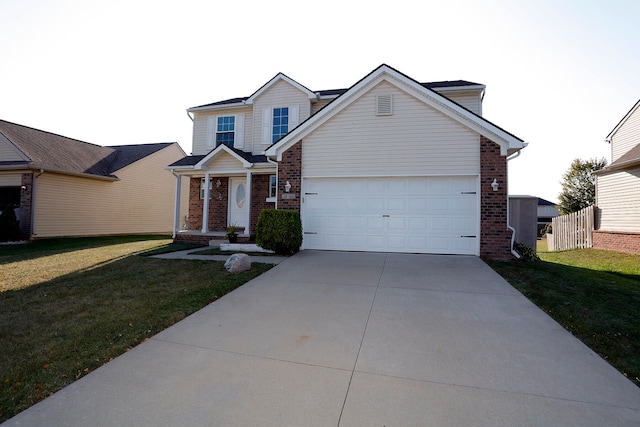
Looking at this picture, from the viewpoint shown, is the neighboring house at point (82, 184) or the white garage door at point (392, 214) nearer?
the white garage door at point (392, 214)

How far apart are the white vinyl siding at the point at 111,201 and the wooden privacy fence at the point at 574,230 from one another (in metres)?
23.8

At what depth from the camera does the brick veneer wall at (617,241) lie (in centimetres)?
1162

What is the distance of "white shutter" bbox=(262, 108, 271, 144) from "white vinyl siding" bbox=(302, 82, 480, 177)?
4.17m

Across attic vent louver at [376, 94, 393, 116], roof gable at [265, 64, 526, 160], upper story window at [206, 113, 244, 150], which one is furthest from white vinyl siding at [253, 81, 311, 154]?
attic vent louver at [376, 94, 393, 116]

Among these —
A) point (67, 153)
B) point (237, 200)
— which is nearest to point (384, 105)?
point (237, 200)

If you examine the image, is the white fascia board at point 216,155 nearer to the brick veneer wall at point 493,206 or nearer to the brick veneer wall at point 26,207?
the brick veneer wall at point 493,206

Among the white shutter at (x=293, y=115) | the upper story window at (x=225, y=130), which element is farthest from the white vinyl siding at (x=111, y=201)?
the white shutter at (x=293, y=115)

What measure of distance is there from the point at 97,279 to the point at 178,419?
5.65m

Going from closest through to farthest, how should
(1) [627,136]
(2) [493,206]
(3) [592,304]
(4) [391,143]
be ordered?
(3) [592,304] < (2) [493,206] < (4) [391,143] < (1) [627,136]

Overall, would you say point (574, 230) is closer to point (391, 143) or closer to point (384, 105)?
point (391, 143)

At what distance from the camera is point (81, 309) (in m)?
4.71

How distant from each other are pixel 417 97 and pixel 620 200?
10.9 meters

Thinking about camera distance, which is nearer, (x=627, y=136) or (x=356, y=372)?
(x=356, y=372)

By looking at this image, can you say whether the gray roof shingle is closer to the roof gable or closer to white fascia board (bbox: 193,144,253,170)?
white fascia board (bbox: 193,144,253,170)
